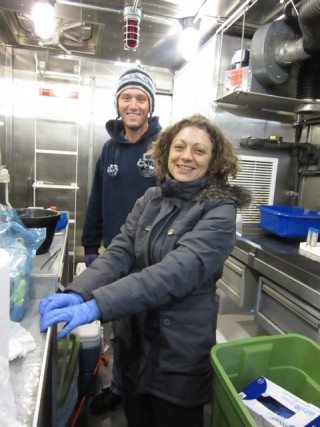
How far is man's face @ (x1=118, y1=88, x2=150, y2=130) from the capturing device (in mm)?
1560

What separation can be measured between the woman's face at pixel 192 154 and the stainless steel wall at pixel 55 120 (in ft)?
7.13

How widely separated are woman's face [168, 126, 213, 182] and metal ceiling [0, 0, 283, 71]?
49.3 inches

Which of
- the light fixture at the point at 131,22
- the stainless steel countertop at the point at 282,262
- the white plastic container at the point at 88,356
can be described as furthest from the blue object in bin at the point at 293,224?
the light fixture at the point at 131,22

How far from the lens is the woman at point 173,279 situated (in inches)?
33.4

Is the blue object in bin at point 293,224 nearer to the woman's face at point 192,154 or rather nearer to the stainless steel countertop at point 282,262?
the stainless steel countertop at point 282,262

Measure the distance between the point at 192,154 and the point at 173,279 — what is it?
0.45m

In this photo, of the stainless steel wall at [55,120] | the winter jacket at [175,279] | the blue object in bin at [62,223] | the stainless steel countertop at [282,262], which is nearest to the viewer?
the winter jacket at [175,279]

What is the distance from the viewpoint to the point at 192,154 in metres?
1.06

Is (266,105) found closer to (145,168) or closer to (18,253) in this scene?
(145,168)

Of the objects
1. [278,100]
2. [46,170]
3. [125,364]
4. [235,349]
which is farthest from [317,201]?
[46,170]

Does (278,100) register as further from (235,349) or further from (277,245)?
(235,349)

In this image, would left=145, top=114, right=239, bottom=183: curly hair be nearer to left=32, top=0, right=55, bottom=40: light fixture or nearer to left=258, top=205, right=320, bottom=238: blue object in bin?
left=258, top=205, right=320, bottom=238: blue object in bin

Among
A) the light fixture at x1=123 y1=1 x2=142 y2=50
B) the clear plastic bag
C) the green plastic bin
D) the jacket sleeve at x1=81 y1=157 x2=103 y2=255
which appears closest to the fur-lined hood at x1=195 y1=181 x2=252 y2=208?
the green plastic bin

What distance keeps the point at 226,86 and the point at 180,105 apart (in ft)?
3.27
